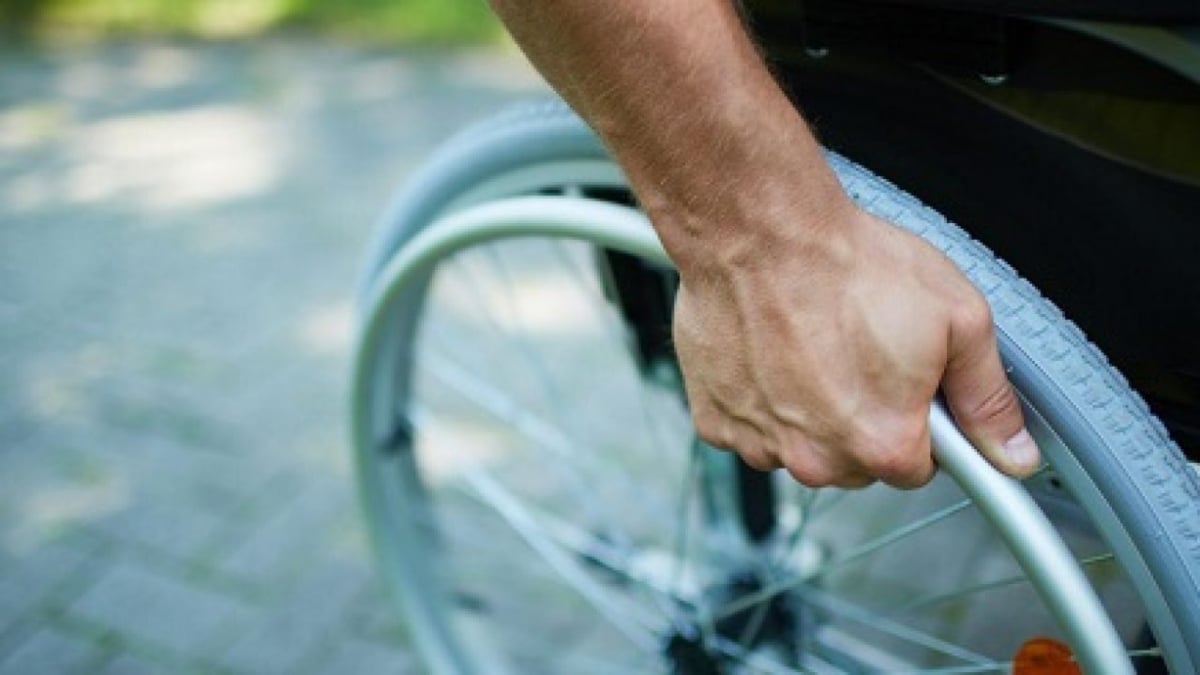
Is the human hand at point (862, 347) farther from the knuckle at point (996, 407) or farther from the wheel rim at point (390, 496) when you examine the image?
the wheel rim at point (390, 496)

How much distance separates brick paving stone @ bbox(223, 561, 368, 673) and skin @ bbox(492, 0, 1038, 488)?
4.30 ft

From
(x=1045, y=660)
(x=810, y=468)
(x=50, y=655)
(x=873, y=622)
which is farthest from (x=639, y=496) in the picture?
(x=810, y=468)

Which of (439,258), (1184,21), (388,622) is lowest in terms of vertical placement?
(388,622)

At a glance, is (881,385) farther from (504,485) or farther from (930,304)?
(504,485)

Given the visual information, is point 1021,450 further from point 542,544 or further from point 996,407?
point 542,544

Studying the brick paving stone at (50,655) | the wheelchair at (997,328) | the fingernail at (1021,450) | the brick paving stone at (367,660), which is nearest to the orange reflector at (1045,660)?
the wheelchair at (997,328)

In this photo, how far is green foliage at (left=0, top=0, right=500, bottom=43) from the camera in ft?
14.1

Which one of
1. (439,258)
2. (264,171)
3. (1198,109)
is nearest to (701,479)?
(439,258)

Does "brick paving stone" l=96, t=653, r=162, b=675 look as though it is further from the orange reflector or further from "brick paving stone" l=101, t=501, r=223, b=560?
the orange reflector

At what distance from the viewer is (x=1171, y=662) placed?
0.95 m

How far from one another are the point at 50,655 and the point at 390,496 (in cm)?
79

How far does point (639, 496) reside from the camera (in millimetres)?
2186

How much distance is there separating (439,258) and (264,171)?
2.49 metres

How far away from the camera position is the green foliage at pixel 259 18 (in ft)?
14.1
